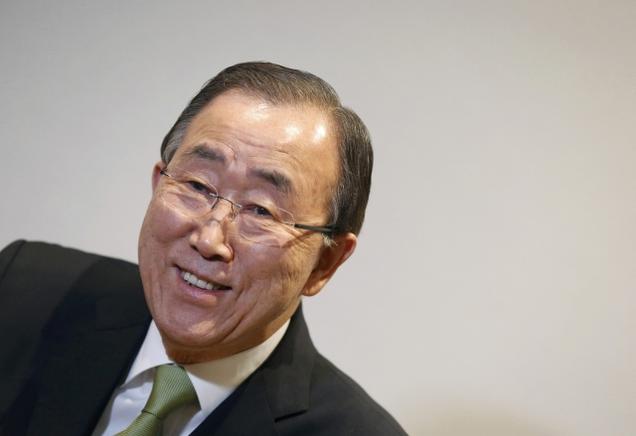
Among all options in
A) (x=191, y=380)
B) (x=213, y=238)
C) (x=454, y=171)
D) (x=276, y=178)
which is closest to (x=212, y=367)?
(x=191, y=380)

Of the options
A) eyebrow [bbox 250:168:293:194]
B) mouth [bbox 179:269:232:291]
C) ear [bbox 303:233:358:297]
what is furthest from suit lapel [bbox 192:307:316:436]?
eyebrow [bbox 250:168:293:194]

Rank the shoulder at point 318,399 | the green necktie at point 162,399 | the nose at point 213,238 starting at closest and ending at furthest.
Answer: the nose at point 213,238, the green necktie at point 162,399, the shoulder at point 318,399

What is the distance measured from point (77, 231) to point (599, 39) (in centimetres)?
172

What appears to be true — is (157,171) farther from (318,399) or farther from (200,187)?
(318,399)

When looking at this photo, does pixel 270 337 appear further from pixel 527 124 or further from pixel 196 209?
pixel 527 124

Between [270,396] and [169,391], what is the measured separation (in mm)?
207

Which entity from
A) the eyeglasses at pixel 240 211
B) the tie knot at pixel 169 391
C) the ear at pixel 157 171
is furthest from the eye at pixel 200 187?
the tie knot at pixel 169 391

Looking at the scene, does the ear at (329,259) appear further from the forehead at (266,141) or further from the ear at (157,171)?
the ear at (157,171)

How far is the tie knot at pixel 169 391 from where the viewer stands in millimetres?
1314

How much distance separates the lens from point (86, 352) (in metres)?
1.47

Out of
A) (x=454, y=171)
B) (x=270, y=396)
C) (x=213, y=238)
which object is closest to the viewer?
(x=213, y=238)

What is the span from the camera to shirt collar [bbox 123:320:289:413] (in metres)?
1.37

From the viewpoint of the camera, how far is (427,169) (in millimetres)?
1935

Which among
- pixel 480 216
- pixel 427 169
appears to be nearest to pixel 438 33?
pixel 427 169
